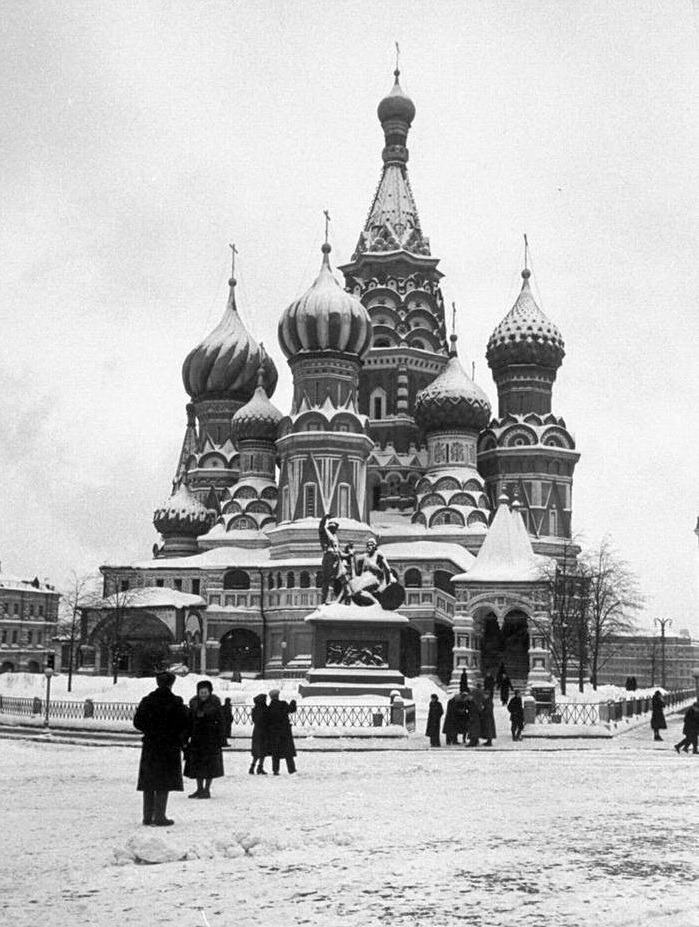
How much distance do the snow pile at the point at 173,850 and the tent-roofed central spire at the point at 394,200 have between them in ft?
217

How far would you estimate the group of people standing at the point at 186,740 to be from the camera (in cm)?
1219

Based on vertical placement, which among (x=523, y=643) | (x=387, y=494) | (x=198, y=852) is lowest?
(x=198, y=852)

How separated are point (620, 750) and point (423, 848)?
15.2m

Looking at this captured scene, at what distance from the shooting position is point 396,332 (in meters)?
73.9

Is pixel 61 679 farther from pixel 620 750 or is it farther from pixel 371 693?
pixel 620 750

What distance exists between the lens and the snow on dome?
6906 centimetres

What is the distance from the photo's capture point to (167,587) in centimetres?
6688

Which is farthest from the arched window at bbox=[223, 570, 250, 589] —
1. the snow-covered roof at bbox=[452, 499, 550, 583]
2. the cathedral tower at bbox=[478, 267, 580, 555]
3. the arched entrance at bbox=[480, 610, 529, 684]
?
the cathedral tower at bbox=[478, 267, 580, 555]

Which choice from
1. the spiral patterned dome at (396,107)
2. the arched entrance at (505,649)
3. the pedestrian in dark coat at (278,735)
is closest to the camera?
the pedestrian in dark coat at (278,735)

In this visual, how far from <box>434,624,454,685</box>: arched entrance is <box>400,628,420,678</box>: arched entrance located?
3.44 feet

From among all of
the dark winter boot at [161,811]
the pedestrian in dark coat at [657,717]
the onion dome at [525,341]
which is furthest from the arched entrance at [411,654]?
the dark winter boot at [161,811]

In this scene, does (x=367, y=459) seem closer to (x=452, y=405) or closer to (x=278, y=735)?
(x=452, y=405)

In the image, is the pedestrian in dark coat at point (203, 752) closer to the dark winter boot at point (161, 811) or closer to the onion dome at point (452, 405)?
the dark winter boot at point (161, 811)

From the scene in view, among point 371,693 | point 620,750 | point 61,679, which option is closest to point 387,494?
point 61,679
